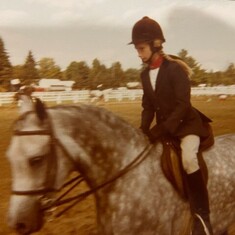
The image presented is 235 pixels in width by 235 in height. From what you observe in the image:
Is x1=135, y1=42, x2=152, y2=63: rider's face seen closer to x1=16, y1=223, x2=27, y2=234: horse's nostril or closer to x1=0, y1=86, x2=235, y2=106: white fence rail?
x1=0, y1=86, x2=235, y2=106: white fence rail

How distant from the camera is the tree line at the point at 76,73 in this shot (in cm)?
263

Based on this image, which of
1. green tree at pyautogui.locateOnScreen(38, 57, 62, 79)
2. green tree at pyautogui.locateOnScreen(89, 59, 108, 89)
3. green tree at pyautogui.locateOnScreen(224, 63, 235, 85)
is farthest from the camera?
green tree at pyautogui.locateOnScreen(224, 63, 235, 85)

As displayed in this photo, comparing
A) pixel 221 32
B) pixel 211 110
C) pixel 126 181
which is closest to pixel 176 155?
pixel 126 181

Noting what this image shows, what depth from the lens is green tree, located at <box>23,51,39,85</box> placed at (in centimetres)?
263

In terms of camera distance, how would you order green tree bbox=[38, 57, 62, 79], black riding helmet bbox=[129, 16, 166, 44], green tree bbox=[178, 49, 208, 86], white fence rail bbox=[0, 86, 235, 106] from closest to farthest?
black riding helmet bbox=[129, 16, 166, 44], white fence rail bbox=[0, 86, 235, 106], green tree bbox=[38, 57, 62, 79], green tree bbox=[178, 49, 208, 86]

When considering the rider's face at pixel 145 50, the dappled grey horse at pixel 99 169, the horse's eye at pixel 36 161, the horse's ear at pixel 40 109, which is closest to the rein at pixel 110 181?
the dappled grey horse at pixel 99 169

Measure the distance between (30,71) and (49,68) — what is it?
15 cm

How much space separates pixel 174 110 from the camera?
1941 millimetres

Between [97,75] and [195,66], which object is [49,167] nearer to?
[97,75]

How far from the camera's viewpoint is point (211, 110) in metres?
3.47

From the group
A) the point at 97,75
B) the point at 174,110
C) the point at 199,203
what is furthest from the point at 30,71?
the point at 199,203

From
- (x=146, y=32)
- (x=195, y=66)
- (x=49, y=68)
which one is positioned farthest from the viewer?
(x=195, y=66)

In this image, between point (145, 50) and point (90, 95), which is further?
point (90, 95)

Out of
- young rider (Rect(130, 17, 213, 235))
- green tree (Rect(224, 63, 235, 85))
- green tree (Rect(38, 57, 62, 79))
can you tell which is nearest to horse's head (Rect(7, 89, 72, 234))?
young rider (Rect(130, 17, 213, 235))
